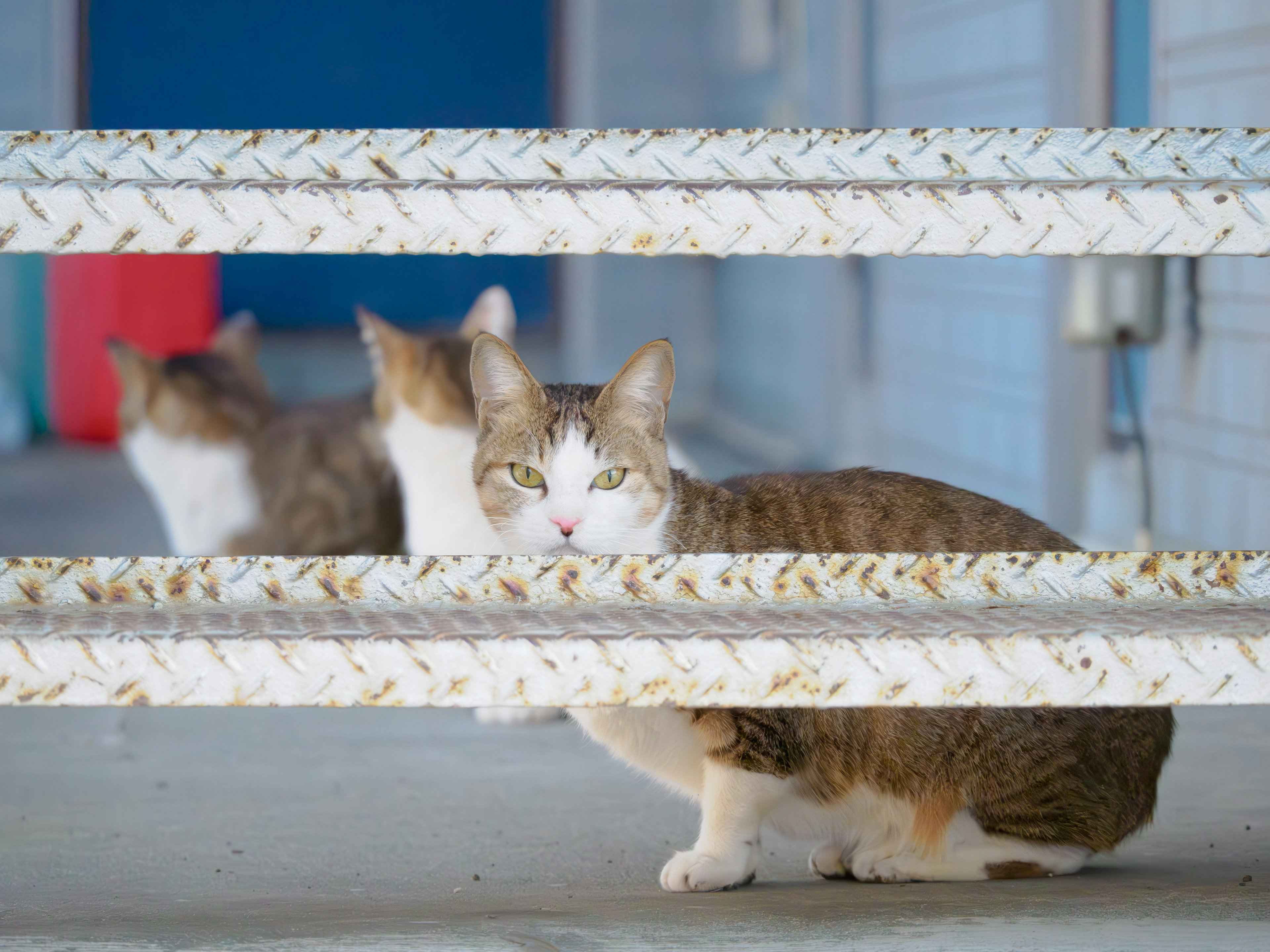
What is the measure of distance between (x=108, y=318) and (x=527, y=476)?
231 inches

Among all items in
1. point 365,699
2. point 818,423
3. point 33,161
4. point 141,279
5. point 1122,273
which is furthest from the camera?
point 141,279

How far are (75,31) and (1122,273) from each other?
755cm

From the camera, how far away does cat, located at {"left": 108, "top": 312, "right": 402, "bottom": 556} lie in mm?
3033

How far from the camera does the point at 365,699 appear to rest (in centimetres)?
109

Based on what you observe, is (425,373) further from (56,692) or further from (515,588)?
(56,692)

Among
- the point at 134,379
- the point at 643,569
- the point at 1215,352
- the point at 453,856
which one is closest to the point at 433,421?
the point at 134,379

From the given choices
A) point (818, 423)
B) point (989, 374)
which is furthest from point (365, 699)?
point (818, 423)

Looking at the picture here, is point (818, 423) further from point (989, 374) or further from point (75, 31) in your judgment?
point (75, 31)

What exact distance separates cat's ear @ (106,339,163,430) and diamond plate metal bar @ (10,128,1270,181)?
1867 millimetres

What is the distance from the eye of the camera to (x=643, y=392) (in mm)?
1861

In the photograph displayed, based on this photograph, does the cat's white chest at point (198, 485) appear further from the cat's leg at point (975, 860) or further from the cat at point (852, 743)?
the cat's leg at point (975, 860)

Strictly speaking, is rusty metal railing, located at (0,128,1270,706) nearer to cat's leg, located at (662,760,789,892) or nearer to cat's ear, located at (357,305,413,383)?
cat's leg, located at (662,760,789,892)

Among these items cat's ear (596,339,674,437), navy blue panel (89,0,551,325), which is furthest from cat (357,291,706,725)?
navy blue panel (89,0,551,325)

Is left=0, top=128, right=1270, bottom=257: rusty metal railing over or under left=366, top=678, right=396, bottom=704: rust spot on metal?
over
